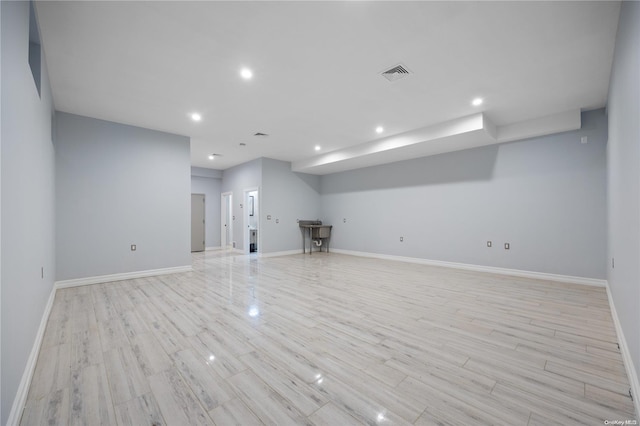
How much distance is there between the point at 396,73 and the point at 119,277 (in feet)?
17.9

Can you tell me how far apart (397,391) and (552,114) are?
16.6 feet

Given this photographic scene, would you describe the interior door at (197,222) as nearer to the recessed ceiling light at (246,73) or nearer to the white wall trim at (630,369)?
the recessed ceiling light at (246,73)

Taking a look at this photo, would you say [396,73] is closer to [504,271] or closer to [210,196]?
[504,271]

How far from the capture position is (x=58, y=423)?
1.39 m

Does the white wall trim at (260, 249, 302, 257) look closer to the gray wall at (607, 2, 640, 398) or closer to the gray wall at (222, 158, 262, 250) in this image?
the gray wall at (222, 158, 262, 250)

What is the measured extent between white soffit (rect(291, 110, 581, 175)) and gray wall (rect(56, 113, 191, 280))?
3820 mm

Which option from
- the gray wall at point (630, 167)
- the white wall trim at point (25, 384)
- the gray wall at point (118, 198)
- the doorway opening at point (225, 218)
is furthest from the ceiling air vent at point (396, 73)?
the doorway opening at point (225, 218)

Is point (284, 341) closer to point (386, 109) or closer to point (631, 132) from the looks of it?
point (631, 132)

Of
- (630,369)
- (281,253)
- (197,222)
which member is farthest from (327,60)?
(197,222)

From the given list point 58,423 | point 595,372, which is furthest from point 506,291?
point 58,423

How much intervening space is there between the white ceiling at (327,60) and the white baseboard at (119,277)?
2.71 m

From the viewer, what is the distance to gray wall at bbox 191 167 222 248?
877 centimetres

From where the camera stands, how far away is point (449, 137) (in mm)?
4613

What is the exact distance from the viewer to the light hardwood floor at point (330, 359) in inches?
57.2
